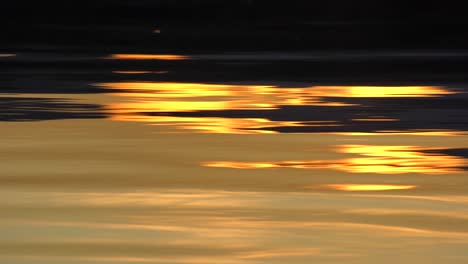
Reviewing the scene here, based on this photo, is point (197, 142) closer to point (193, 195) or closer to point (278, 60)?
point (193, 195)

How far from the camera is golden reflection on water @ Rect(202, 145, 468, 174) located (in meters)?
5.58

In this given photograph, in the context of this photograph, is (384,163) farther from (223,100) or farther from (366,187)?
(223,100)

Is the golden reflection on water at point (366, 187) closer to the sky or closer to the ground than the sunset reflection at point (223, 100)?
closer to the ground

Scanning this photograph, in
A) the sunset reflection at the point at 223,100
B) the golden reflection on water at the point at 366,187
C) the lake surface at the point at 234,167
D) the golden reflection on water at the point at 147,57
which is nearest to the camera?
the lake surface at the point at 234,167

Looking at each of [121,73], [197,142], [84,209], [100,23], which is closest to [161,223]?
[84,209]

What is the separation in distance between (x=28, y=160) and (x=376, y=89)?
12.0 ft

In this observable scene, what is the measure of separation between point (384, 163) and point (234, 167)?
52 cm

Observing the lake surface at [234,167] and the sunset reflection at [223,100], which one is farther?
the sunset reflection at [223,100]

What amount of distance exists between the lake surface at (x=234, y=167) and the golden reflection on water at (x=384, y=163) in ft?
0.03

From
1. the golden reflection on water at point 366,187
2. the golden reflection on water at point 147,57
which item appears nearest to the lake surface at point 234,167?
the golden reflection on water at point 366,187

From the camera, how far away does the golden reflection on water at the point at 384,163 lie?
5.58m

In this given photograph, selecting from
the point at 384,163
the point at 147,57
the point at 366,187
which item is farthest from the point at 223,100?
the point at 147,57

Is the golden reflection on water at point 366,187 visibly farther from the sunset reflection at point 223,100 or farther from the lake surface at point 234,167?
the sunset reflection at point 223,100

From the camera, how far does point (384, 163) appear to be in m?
5.75
